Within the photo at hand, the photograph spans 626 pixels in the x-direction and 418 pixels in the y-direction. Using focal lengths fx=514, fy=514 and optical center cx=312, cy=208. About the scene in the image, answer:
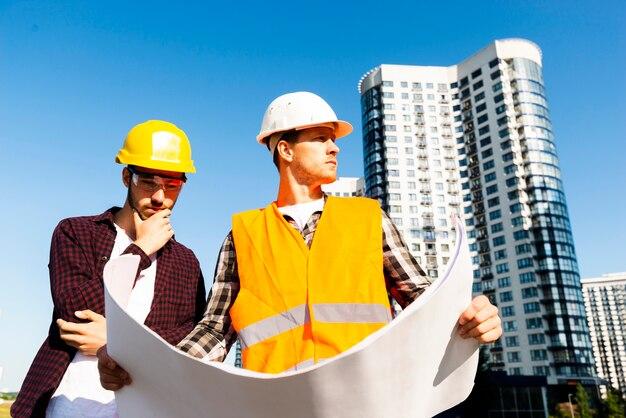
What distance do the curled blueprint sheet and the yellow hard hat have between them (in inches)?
56.1

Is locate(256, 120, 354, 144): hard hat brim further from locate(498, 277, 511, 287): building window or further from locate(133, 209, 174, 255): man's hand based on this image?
locate(498, 277, 511, 287): building window

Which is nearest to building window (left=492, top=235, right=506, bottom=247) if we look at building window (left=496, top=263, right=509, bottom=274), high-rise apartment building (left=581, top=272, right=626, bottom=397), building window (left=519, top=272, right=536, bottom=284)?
building window (left=496, top=263, right=509, bottom=274)

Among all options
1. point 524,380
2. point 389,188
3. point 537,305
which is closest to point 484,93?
point 389,188

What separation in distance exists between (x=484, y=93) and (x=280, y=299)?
307 feet

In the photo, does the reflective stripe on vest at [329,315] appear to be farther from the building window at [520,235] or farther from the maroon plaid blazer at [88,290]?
the building window at [520,235]

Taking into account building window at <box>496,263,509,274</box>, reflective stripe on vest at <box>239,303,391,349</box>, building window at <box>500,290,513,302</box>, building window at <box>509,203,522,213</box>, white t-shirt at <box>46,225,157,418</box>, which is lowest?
white t-shirt at <box>46,225,157,418</box>

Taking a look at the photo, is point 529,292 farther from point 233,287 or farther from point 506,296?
point 233,287

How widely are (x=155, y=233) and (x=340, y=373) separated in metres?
→ 1.46

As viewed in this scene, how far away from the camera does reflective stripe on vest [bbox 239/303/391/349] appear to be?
201cm

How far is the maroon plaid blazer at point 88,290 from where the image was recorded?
87.4 inches

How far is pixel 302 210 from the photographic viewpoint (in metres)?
2.55

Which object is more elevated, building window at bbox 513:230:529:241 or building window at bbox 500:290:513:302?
building window at bbox 513:230:529:241

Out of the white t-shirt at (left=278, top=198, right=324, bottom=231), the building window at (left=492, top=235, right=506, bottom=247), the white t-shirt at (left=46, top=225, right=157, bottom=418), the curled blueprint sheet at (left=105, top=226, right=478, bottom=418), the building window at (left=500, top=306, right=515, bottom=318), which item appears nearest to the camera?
the curled blueprint sheet at (left=105, top=226, right=478, bottom=418)

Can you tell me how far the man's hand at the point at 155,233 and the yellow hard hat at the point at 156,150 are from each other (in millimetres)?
312
